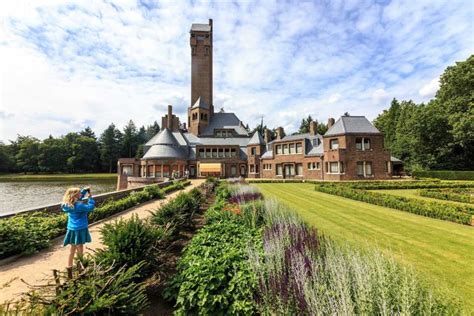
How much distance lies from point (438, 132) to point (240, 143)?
37441 mm

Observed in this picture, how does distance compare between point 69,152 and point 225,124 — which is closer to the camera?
point 225,124

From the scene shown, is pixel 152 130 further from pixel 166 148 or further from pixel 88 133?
pixel 166 148

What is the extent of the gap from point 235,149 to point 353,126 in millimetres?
22638

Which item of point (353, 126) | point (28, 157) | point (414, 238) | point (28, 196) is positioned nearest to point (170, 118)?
point (28, 196)

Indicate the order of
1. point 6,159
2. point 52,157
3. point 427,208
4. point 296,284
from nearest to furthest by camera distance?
1. point 296,284
2. point 427,208
3. point 6,159
4. point 52,157

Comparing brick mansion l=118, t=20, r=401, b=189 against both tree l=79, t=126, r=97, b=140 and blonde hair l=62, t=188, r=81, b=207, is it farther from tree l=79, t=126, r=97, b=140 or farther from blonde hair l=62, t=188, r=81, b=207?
tree l=79, t=126, r=97, b=140

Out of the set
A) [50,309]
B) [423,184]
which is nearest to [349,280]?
[50,309]

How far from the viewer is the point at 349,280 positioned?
3.25 meters

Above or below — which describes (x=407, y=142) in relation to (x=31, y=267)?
above

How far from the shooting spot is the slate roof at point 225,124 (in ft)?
175

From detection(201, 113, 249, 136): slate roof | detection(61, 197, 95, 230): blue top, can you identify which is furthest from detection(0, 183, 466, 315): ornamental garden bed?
detection(201, 113, 249, 136): slate roof

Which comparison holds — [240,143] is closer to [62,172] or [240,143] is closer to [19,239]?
[19,239]

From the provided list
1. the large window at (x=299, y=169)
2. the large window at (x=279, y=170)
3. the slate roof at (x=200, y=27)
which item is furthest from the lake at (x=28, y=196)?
the slate roof at (x=200, y=27)

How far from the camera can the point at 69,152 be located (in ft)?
271
